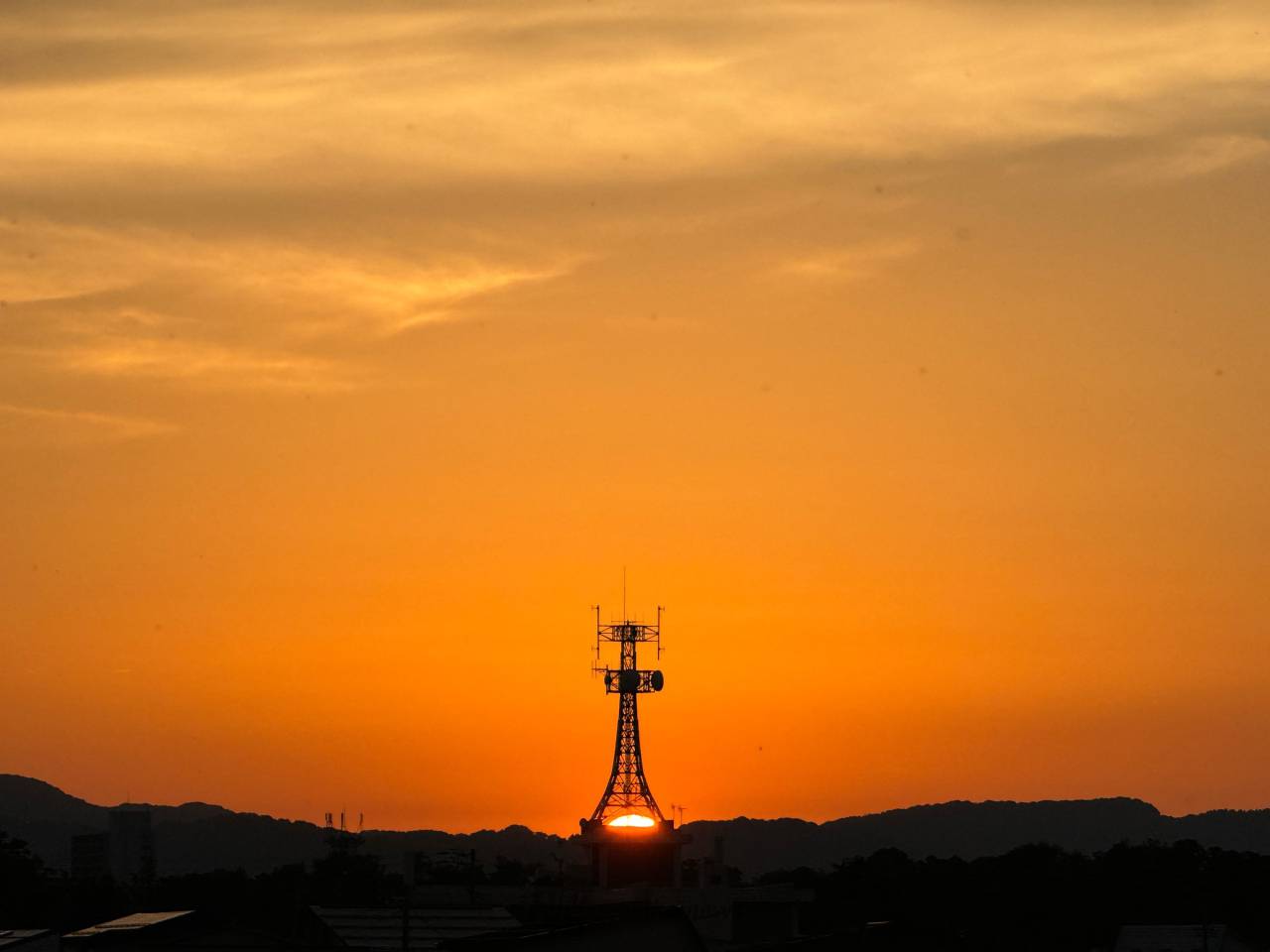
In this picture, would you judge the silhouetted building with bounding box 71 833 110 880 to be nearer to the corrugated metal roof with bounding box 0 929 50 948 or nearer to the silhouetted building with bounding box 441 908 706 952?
the corrugated metal roof with bounding box 0 929 50 948

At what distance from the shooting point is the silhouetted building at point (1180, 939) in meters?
87.8

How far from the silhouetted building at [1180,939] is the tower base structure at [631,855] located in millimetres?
21140

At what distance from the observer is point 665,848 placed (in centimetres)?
10200

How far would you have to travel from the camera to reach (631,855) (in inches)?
3989

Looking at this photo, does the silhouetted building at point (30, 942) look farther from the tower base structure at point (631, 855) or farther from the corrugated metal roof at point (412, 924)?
the tower base structure at point (631, 855)

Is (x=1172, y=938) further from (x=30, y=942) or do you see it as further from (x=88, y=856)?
(x=88, y=856)

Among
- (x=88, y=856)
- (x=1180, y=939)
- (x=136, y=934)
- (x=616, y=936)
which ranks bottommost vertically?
(x=616, y=936)

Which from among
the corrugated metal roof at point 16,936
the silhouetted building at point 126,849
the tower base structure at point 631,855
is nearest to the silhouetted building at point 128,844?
the silhouetted building at point 126,849

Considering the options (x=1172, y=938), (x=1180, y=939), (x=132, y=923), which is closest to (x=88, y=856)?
(x=1172, y=938)

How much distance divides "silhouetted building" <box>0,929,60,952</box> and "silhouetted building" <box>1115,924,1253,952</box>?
1843 inches

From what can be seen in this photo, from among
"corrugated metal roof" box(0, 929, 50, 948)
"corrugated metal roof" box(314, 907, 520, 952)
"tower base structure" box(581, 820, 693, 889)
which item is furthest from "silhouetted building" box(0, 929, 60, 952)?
"tower base structure" box(581, 820, 693, 889)

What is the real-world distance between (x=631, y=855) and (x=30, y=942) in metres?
49.9

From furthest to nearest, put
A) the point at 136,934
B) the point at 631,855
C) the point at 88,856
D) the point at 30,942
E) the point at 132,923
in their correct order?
the point at 88,856 → the point at 631,855 → the point at 30,942 → the point at 132,923 → the point at 136,934

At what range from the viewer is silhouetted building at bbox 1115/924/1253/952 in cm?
8781
